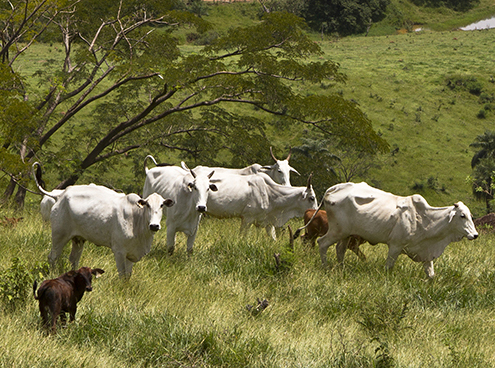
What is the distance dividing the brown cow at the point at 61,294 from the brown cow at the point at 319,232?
449 centimetres

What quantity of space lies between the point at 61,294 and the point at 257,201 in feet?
17.9

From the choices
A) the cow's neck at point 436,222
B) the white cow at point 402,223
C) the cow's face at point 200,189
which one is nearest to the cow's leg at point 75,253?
the cow's face at point 200,189

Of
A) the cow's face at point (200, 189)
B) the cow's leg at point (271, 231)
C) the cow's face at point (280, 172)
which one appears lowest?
the cow's leg at point (271, 231)

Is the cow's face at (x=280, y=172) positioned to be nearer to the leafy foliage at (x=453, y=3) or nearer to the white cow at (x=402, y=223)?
the white cow at (x=402, y=223)

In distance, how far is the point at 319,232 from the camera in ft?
30.8

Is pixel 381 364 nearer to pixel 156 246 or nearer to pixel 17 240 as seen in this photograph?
pixel 156 246

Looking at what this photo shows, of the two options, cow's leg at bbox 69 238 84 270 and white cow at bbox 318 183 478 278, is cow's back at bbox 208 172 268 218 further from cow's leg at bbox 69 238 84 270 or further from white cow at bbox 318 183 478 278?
cow's leg at bbox 69 238 84 270

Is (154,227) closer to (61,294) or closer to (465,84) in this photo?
(61,294)

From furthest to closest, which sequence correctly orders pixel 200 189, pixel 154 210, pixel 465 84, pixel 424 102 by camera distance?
pixel 465 84 < pixel 424 102 < pixel 200 189 < pixel 154 210

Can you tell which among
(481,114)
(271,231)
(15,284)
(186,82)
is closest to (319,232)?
(271,231)

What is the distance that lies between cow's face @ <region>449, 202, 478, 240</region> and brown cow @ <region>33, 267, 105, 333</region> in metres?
4.89

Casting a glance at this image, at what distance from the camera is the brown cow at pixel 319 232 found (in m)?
Result: 8.98

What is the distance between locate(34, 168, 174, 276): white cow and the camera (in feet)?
22.6

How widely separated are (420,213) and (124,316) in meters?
4.55
